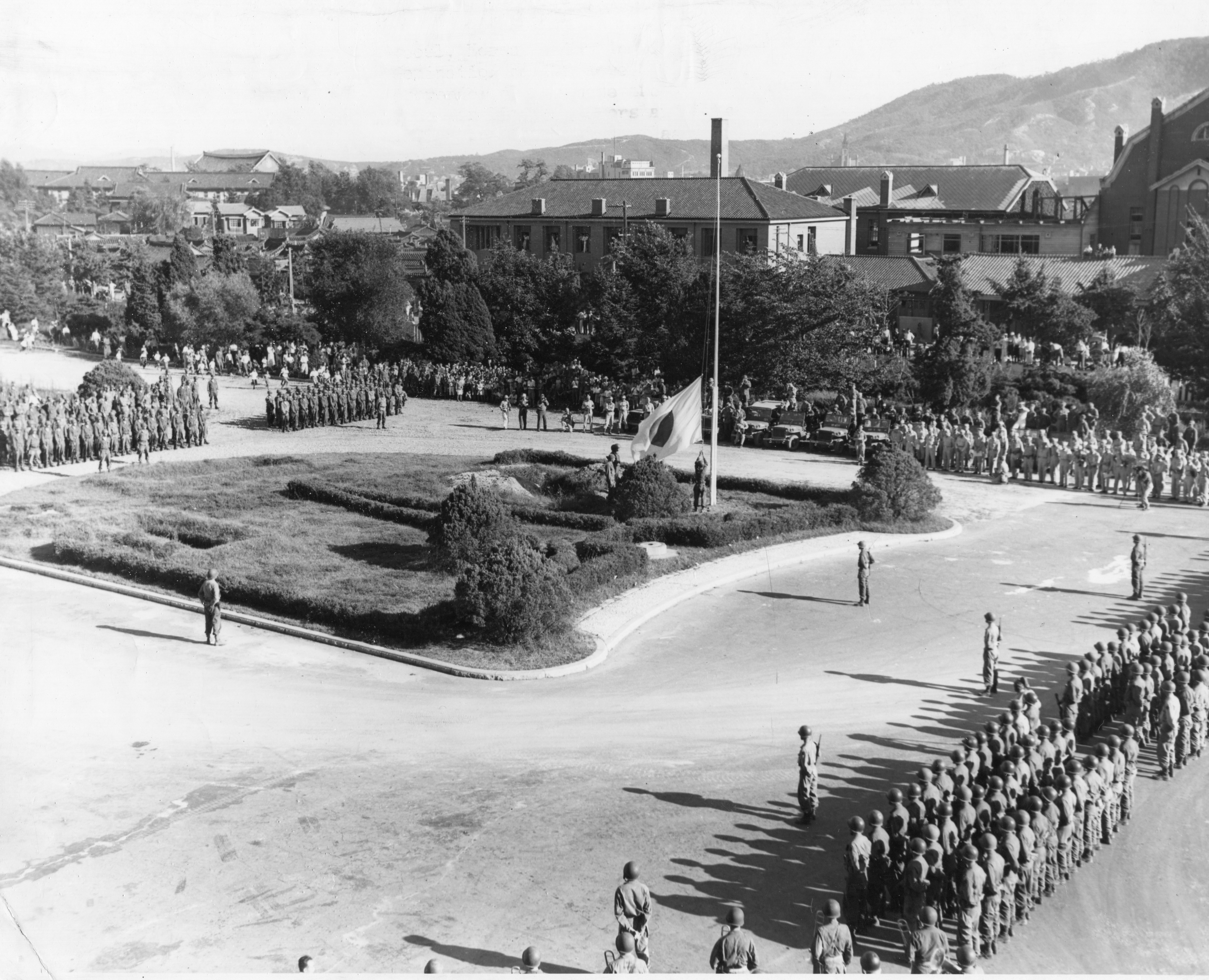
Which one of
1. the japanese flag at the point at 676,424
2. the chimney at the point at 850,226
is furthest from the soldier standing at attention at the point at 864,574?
the chimney at the point at 850,226

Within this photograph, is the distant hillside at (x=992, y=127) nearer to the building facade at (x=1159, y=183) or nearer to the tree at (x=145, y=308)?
the building facade at (x=1159, y=183)

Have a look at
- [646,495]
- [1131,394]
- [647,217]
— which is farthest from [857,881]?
[647,217]

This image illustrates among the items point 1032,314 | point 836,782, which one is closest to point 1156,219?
point 1032,314

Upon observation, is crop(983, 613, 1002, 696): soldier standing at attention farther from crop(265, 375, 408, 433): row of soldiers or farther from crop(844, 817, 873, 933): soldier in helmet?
crop(265, 375, 408, 433): row of soldiers

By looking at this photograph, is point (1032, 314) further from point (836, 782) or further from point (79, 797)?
point (79, 797)

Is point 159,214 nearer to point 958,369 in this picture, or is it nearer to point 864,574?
point 958,369

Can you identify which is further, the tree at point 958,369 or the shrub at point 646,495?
the tree at point 958,369
